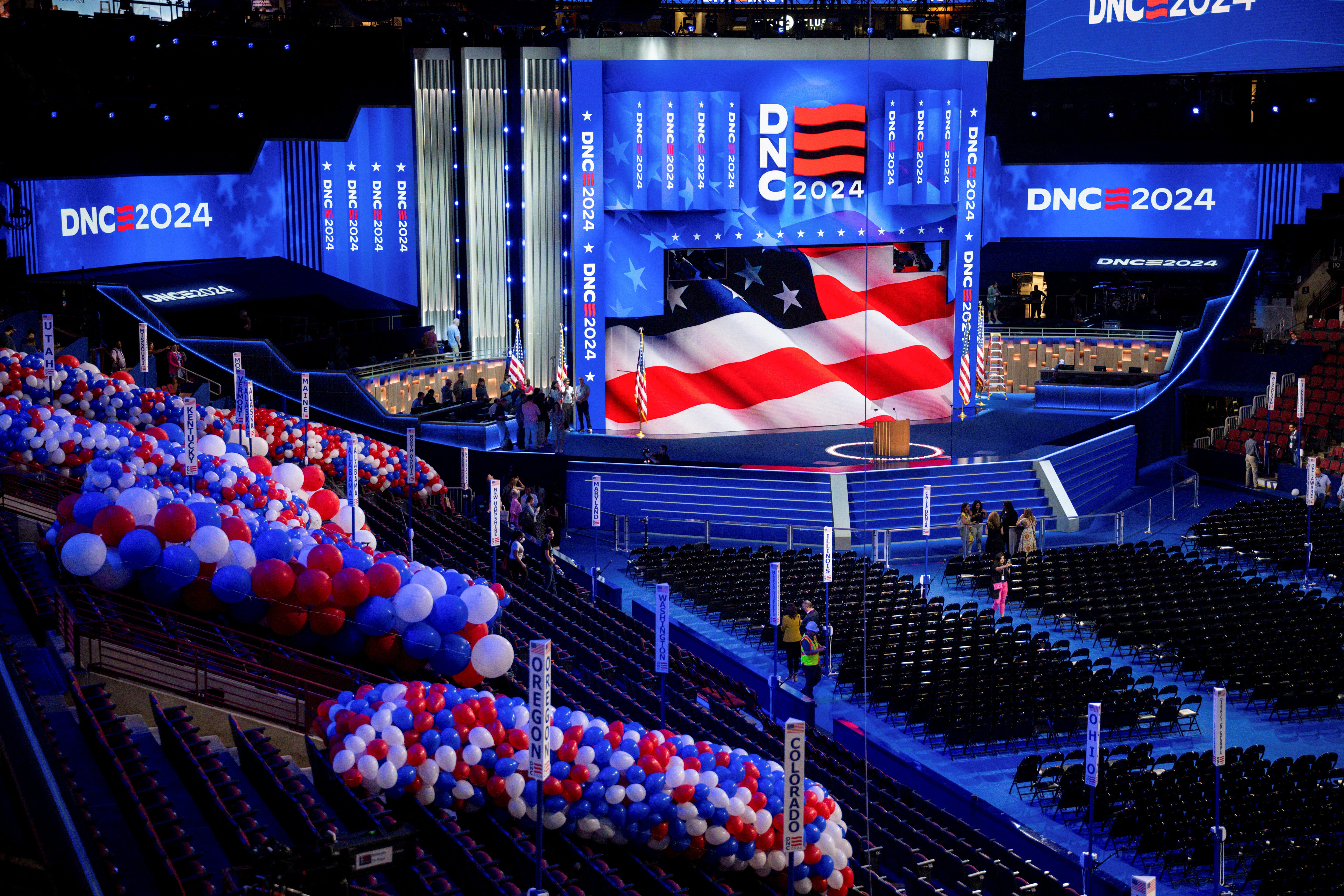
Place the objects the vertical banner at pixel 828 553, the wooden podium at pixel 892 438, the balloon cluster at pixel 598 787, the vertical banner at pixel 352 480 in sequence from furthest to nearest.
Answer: the wooden podium at pixel 892 438 < the vertical banner at pixel 828 553 < the vertical banner at pixel 352 480 < the balloon cluster at pixel 598 787

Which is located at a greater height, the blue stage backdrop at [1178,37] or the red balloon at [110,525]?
the blue stage backdrop at [1178,37]

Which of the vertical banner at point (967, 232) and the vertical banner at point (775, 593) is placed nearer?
the vertical banner at point (775, 593)

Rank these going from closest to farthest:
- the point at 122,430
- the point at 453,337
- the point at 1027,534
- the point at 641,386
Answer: the point at 122,430
the point at 1027,534
the point at 641,386
the point at 453,337

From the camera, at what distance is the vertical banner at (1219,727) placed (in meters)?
13.3

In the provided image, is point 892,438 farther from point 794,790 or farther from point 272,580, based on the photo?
point 794,790

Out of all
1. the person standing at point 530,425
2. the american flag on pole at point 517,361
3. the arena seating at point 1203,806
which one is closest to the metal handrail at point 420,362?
the american flag on pole at point 517,361

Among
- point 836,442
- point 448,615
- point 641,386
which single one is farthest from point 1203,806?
point 641,386

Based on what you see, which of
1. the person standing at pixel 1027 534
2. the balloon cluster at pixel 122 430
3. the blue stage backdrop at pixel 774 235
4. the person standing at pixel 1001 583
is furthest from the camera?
the blue stage backdrop at pixel 774 235

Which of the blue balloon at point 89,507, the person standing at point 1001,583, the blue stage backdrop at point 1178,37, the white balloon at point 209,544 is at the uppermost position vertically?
the blue stage backdrop at point 1178,37

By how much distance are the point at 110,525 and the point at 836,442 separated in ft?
68.1

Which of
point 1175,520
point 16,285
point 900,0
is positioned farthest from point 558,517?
point 900,0

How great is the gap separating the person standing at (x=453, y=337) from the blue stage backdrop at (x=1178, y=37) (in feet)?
51.0

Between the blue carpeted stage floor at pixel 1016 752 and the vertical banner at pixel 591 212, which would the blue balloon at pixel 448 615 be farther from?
the vertical banner at pixel 591 212

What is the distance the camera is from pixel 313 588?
13352 millimetres
